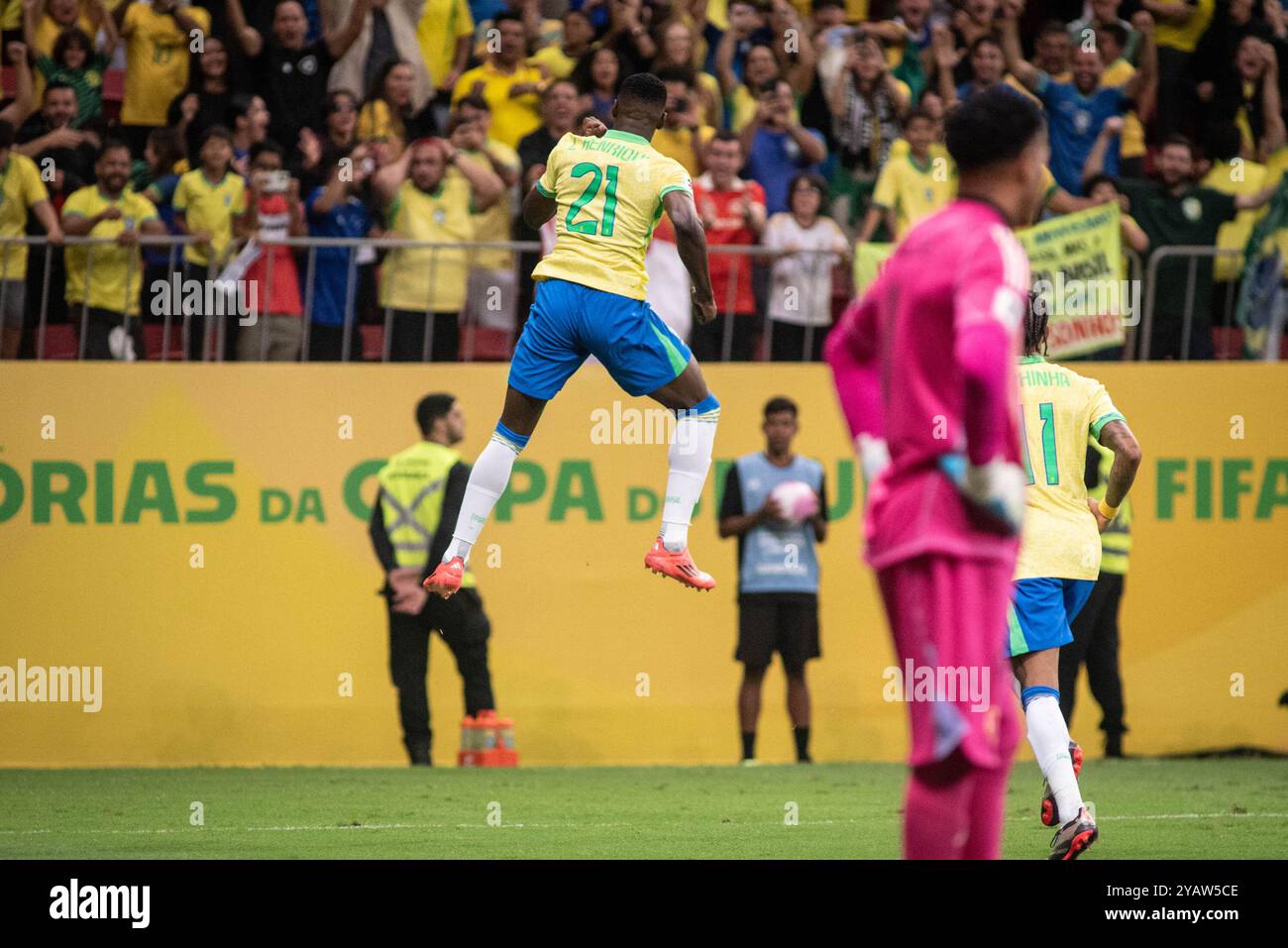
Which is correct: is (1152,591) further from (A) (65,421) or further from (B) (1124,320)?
(A) (65,421)

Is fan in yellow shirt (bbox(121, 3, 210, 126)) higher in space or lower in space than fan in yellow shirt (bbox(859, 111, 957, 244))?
higher

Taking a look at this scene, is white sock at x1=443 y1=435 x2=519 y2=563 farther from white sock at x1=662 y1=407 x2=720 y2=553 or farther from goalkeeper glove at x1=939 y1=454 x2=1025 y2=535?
goalkeeper glove at x1=939 y1=454 x2=1025 y2=535

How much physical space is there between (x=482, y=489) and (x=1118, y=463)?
3148mm

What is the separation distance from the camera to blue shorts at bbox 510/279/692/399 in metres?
9.24

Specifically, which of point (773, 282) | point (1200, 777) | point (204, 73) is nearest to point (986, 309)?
point (1200, 777)

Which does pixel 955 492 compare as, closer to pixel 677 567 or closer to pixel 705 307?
pixel 705 307

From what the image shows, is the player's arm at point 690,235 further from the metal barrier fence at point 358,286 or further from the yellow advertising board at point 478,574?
the yellow advertising board at point 478,574

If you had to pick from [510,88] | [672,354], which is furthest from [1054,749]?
[510,88]

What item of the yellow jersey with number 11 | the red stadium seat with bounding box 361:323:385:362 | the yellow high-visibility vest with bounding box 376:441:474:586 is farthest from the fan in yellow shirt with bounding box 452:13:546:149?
the yellow jersey with number 11

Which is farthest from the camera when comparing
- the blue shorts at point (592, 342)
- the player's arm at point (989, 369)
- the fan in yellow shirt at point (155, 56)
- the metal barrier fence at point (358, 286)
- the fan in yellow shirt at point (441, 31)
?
the fan in yellow shirt at point (441, 31)

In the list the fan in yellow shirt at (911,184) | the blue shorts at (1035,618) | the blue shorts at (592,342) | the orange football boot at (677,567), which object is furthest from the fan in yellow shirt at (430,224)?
the blue shorts at (1035,618)

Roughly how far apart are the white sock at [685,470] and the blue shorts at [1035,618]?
1663 mm

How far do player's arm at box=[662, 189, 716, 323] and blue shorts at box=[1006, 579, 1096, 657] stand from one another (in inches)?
82.6

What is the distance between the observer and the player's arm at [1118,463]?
29.9ft
